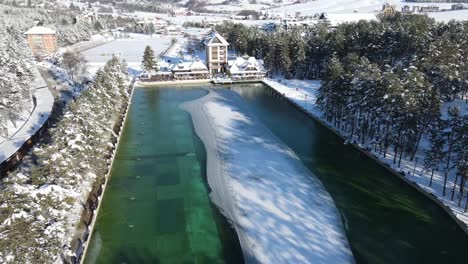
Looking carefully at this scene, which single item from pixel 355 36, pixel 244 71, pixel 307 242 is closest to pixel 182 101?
pixel 244 71

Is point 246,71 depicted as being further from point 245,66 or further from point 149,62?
point 149,62

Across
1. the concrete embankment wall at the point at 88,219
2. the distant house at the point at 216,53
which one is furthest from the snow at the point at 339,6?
the concrete embankment wall at the point at 88,219

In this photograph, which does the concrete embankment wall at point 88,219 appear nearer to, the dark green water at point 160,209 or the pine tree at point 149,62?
the dark green water at point 160,209

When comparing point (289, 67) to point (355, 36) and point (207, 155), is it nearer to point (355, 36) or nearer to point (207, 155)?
point (355, 36)

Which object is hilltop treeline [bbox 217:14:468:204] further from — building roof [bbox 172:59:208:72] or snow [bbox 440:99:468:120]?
building roof [bbox 172:59:208:72]

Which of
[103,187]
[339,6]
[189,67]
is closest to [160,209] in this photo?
[103,187]

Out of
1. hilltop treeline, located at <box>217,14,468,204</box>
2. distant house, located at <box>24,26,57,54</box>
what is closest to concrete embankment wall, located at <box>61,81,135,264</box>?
hilltop treeline, located at <box>217,14,468,204</box>
